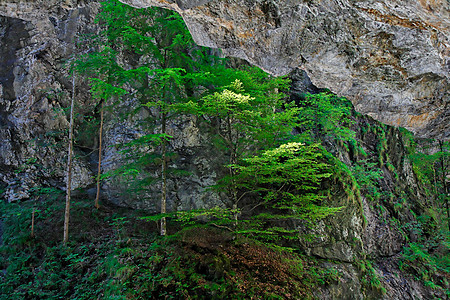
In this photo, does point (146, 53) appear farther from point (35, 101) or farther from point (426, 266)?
point (426, 266)

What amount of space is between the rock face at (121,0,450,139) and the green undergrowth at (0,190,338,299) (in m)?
5.42

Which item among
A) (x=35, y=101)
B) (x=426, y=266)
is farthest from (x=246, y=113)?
(x=35, y=101)

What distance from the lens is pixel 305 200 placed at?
6543mm

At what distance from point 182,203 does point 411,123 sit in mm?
8623

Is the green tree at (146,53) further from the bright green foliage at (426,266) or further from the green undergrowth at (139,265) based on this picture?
the bright green foliage at (426,266)

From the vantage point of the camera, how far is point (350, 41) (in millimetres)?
5781

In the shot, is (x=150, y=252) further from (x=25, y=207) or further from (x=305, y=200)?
(x=25, y=207)

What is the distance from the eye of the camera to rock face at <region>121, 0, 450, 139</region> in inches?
199

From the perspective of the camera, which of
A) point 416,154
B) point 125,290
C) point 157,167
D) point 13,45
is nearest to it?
point 125,290

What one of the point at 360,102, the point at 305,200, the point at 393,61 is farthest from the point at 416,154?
the point at 305,200

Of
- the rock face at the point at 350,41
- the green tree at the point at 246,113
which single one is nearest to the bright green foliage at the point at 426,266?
the rock face at the point at 350,41

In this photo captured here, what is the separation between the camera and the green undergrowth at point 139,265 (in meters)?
5.81

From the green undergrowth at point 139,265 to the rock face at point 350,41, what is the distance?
542 cm

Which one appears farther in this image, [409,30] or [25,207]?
[25,207]
